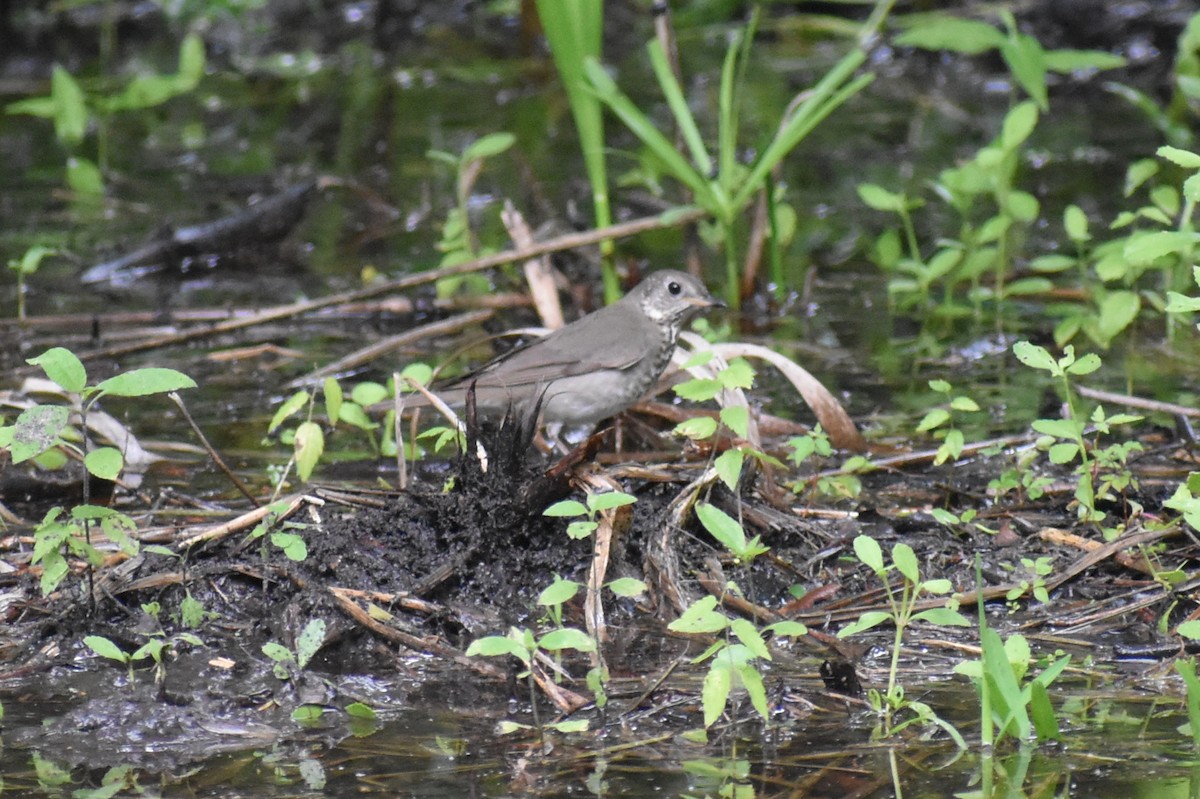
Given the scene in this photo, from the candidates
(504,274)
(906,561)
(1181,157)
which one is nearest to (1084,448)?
(1181,157)

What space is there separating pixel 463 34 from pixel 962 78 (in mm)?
4822

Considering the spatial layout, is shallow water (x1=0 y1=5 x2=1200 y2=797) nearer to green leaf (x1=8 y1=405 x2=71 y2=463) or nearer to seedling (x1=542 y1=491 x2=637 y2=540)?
seedling (x1=542 y1=491 x2=637 y2=540)

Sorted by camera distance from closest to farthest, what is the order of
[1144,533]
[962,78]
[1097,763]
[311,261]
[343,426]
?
[1097,763] < [1144,533] < [343,426] < [311,261] < [962,78]

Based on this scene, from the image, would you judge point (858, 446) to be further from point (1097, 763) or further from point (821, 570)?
point (1097, 763)

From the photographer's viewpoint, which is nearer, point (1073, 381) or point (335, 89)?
point (1073, 381)

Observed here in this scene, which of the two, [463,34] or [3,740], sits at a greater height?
[463,34]

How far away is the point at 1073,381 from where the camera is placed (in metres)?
5.48

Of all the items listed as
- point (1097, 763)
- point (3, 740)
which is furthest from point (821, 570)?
point (3, 740)

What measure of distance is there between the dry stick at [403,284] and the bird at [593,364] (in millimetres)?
859

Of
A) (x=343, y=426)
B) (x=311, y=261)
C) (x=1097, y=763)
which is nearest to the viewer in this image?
(x=1097, y=763)

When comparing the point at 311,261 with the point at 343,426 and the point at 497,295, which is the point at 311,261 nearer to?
the point at 497,295

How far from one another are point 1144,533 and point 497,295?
3.36 meters

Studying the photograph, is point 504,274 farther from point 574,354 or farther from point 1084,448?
point 1084,448

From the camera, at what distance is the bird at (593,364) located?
186 inches
